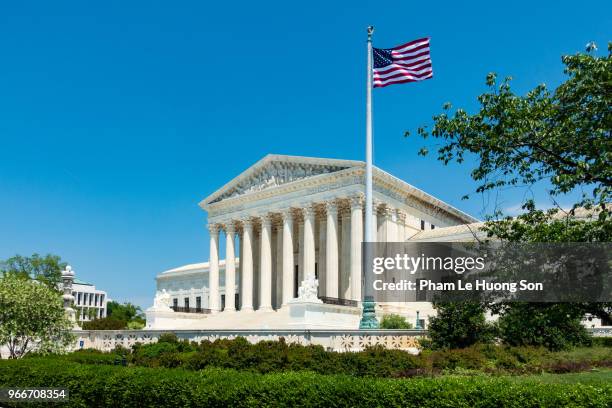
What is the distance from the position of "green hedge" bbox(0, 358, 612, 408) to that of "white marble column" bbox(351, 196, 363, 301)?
123 ft

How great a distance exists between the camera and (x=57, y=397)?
16438 mm

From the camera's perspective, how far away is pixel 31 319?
91.3 ft

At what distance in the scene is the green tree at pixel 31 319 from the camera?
27422 millimetres

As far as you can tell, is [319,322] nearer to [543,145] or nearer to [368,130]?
[368,130]

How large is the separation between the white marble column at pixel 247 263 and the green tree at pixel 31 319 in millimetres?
34764

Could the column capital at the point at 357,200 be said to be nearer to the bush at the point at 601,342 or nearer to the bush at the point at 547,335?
the bush at the point at 601,342

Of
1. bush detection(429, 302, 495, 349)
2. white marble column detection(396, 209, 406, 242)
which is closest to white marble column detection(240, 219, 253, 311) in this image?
white marble column detection(396, 209, 406, 242)

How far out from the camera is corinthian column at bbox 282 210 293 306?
194ft

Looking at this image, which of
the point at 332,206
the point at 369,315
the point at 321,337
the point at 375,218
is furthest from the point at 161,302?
the point at 369,315

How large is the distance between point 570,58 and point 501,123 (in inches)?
75.6

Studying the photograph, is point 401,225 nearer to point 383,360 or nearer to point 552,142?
point 383,360

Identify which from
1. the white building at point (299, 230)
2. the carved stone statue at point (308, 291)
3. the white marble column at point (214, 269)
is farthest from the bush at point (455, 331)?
the white marble column at point (214, 269)

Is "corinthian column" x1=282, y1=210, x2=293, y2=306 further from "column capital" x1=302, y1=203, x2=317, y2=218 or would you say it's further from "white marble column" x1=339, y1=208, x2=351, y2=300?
"white marble column" x1=339, y1=208, x2=351, y2=300

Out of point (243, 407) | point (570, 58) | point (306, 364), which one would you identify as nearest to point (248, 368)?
point (306, 364)
